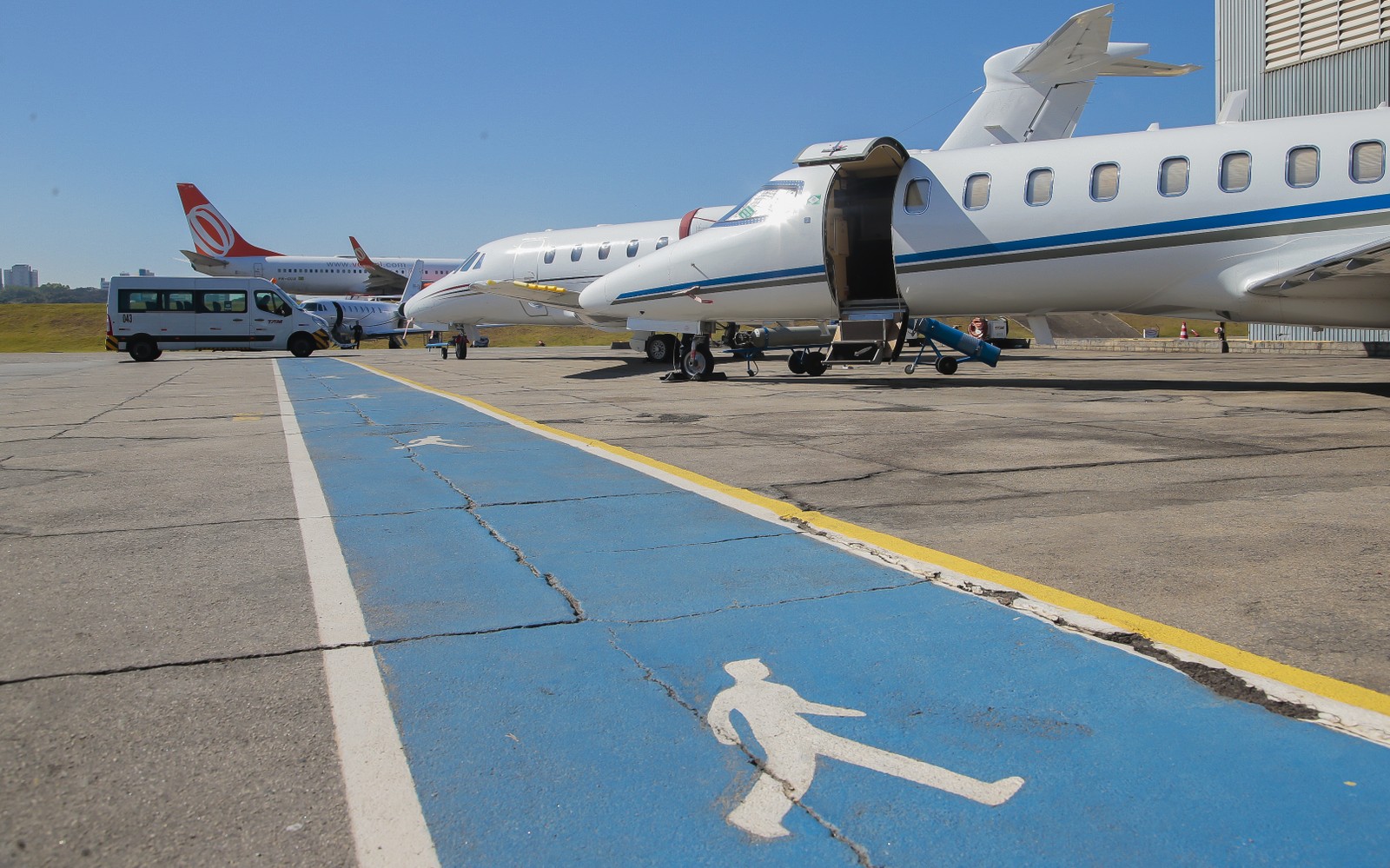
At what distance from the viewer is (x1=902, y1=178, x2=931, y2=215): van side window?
14.8 meters

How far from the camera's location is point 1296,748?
260 centimetres

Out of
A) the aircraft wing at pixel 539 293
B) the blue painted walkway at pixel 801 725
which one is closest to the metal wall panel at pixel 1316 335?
the aircraft wing at pixel 539 293

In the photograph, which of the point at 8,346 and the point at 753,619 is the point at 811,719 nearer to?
the point at 753,619

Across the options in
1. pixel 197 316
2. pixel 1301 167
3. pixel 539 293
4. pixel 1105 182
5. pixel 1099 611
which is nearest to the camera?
pixel 1099 611

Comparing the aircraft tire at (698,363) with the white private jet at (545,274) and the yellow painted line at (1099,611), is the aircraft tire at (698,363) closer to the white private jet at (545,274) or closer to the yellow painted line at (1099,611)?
the white private jet at (545,274)

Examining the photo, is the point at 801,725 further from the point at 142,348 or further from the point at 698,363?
the point at 142,348

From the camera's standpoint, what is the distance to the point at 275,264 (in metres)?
75.9

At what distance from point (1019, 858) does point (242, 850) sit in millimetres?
1693

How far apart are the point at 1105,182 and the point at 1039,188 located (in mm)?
848

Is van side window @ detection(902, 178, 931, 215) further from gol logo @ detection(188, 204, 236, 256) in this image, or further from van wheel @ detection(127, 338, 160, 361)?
gol logo @ detection(188, 204, 236, 256)

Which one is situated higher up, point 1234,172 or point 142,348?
point 1234,172

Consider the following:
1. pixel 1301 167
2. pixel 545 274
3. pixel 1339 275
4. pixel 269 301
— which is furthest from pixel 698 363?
pixel 269 301

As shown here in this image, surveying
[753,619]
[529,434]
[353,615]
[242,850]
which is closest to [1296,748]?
[753,619]

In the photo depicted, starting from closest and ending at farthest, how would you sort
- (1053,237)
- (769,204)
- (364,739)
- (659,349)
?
(364,739), (1053,237), (769,204), (659,349)
